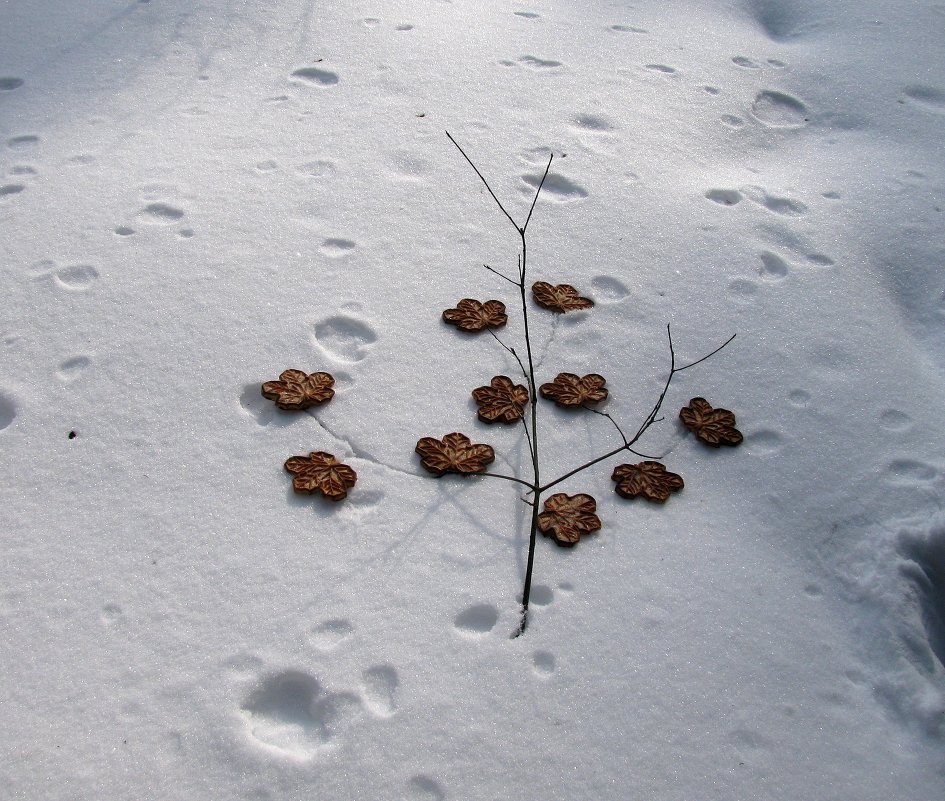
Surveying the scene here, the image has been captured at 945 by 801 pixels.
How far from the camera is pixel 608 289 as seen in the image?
6.70ft

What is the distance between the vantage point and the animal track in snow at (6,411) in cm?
168

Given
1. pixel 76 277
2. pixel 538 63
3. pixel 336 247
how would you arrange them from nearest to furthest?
pixel 76 277 → pixel 336 247 → pixel 538 63

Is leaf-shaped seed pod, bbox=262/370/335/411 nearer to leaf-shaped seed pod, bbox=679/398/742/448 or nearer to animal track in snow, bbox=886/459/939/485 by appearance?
leaf-shaped seed pod, bbox=679/398/742/448

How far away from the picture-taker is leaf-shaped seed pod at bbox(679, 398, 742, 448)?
1.71m

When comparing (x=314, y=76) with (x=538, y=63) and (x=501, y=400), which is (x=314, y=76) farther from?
(x=501, y=400)

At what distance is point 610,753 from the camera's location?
4.08ft

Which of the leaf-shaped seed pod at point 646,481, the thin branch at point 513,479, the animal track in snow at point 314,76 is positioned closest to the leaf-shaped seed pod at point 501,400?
the thin branch at point 513,479

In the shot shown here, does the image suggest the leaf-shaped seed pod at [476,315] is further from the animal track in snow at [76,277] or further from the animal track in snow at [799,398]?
the animal track in snow at [76,277]

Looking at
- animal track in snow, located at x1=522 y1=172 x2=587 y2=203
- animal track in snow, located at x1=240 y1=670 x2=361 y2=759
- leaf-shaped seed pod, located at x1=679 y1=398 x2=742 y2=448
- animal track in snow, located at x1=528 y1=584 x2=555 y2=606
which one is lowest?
animal track in snow, located at x1=240 y1=670 x2=361 y2=759

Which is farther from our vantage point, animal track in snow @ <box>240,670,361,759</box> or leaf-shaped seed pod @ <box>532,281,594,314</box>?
leaf-shaped seed pod @ <box>532,281,594,314</box>

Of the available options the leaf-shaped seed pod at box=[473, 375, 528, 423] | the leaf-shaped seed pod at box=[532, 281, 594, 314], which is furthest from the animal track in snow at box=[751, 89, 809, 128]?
the leaf-shaped seed pod at box=[473, 375, 528, 423]

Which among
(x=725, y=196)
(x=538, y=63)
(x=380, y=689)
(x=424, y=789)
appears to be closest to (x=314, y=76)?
(x=538, y=63)

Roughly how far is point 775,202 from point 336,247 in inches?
47.6

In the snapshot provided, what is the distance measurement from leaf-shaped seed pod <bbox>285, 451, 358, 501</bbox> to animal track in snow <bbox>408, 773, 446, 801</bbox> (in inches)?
21.1
